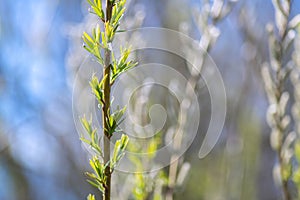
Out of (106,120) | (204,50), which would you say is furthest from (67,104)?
(106,120)

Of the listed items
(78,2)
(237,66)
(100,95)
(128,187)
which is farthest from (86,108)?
(78,2)

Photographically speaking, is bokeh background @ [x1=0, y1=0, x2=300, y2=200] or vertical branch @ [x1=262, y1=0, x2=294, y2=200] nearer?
vertical branch @ [x1=262, y1=0, x2=294, y2=200]

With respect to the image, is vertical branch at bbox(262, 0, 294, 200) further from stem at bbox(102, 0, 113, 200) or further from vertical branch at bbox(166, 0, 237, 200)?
stem at bbox(102, 0, 113, 200)

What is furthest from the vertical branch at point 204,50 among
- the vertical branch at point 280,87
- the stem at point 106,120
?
the stem at point 106,120

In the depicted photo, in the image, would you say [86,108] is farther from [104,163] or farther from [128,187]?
[104,163]

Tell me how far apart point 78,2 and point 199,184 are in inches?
37.0

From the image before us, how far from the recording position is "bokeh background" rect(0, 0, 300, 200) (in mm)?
760

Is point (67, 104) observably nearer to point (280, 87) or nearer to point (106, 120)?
point (280, 87)

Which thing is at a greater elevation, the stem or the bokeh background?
the bokeh background

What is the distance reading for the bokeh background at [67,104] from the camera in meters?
0.76

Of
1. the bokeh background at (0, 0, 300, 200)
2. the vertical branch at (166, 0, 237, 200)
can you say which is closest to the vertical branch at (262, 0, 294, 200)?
the vertical branch at (166, 0, 237, 200)

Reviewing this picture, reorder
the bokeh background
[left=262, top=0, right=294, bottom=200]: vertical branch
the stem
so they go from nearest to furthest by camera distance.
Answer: the stem → [left=262, top=0, right=294, bottom=200]: vertical branch → the bokeh background

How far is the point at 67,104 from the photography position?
48.2 inches

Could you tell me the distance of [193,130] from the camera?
55 centimetres
